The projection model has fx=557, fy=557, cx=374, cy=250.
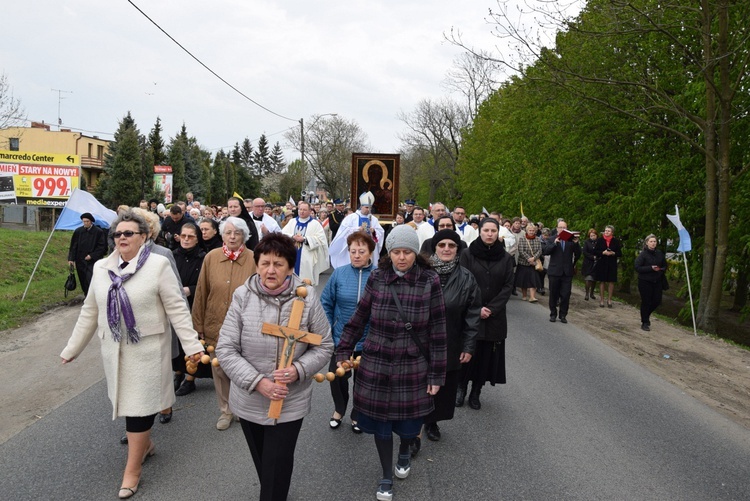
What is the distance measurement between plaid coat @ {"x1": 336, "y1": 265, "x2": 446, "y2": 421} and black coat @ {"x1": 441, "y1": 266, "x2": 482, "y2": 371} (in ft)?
2.22

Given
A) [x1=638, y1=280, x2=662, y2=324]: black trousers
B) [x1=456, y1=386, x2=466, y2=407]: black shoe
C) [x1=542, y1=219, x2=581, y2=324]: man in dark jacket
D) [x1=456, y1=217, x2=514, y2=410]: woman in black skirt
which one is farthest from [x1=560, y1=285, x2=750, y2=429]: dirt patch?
[x1=456, y1=386, x2=466, y2=407]: black shoe

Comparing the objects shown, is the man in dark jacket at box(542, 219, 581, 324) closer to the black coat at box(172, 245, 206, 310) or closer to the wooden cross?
the black coat at box(172, 245, 206, 310)

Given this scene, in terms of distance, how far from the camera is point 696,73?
43.2 feet

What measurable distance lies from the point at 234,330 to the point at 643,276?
9.59 m

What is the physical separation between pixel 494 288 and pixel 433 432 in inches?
59.9

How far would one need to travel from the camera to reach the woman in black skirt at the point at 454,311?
→ 433 cm

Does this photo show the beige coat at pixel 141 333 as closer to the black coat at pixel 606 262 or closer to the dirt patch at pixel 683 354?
the dirt patch at pixel 683 354

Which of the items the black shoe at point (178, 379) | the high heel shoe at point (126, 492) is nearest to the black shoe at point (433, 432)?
the high heel shoe at point (126, 492)

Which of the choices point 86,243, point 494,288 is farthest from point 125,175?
point 494,288

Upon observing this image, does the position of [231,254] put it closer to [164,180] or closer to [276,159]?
[164,180]

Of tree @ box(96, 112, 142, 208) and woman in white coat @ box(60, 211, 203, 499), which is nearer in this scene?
woman in white coat @ box(60, 211, 203, 499)

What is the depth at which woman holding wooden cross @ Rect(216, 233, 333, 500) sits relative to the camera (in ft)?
9.85

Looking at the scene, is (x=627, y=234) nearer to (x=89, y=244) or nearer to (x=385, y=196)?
(x=385, y=196)

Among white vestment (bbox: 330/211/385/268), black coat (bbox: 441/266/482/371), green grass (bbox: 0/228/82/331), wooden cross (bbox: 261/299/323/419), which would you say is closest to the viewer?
wooden cross (bbox: 261/299/323/419)
